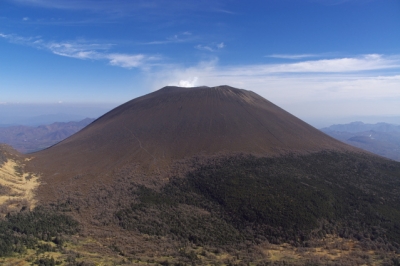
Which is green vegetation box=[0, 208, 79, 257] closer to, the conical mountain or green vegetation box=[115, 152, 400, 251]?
green vegetation box=[115, 152, 400, 251]

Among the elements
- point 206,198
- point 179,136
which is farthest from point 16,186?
point 179,136

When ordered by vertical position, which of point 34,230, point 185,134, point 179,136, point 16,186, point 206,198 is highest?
point 185,134

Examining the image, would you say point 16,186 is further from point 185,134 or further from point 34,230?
point 185,134

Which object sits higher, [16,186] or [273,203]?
[16,186]

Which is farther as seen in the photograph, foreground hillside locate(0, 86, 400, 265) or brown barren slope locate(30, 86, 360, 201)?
brown barren slope locate(30, 86, 360, 201)

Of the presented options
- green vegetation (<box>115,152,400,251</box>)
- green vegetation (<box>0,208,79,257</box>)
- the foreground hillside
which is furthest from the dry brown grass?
green vegetation (<box>115,152,400,251</box>)

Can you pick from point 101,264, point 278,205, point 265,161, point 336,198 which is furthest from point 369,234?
point 101,264
